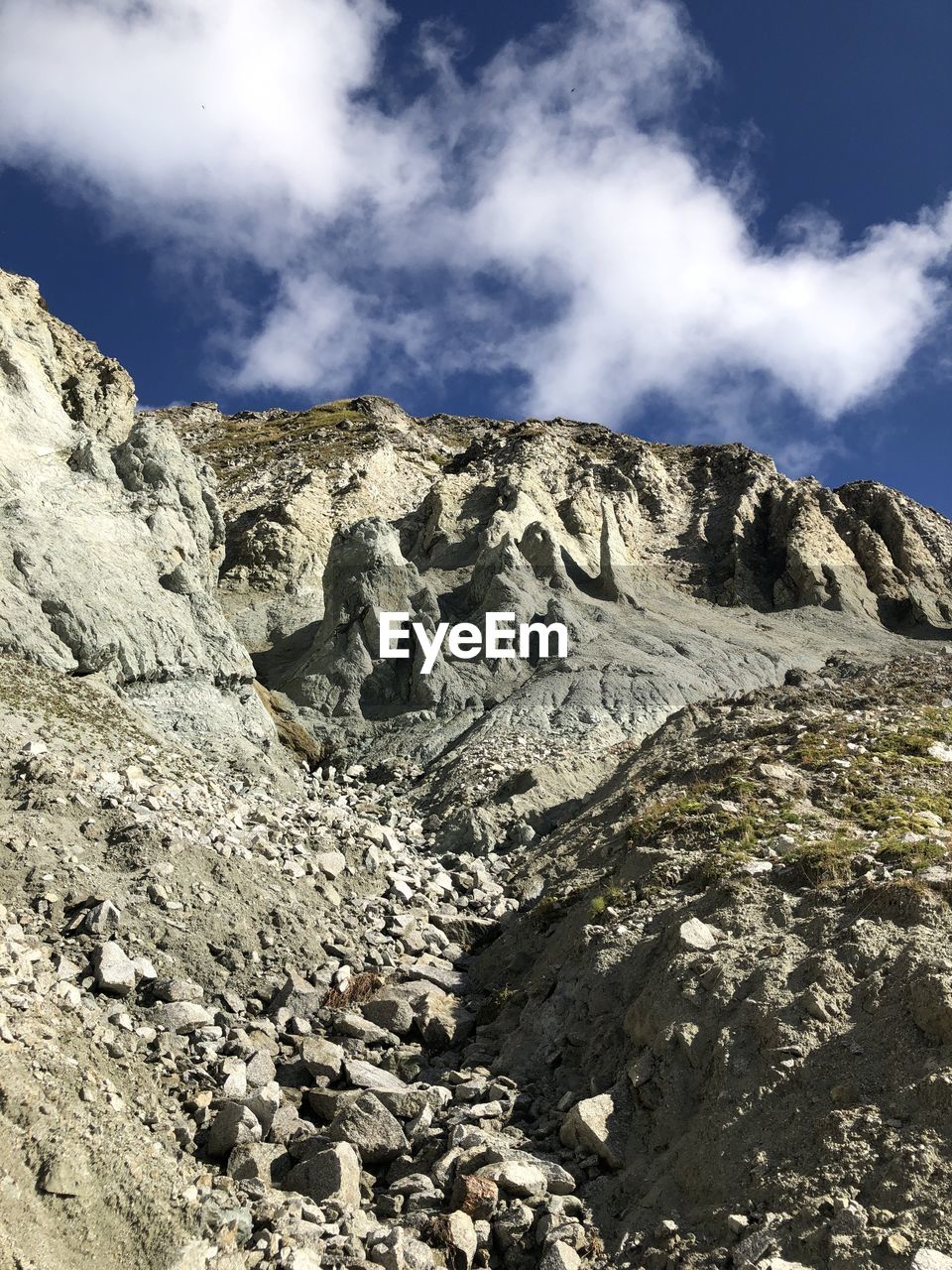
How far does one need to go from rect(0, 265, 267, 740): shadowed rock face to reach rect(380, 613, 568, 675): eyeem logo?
709 cm

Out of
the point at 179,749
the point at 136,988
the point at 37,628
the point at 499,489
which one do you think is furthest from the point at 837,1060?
the point at 499,489

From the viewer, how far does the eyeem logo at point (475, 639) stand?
33.2m

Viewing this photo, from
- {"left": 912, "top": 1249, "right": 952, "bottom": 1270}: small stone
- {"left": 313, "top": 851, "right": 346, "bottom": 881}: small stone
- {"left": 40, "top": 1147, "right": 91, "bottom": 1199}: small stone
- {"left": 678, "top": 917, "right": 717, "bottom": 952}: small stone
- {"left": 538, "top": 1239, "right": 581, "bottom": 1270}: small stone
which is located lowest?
{"left": 40, "top": 1147, "right": 91, "bottom": 1199}: small stone

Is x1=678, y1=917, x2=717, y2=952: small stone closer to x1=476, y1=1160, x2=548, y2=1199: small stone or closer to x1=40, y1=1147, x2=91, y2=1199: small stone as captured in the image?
x1=476, y1=1160, x2=548, y2=1199: small stone

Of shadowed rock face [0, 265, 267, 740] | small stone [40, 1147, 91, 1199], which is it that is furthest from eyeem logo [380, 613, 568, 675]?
small stone [40, 1147, 91, 1199]

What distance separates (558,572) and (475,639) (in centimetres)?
887

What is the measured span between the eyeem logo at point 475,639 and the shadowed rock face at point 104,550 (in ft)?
23.3

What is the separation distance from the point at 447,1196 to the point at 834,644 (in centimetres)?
4136

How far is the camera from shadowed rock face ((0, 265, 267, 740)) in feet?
74.1

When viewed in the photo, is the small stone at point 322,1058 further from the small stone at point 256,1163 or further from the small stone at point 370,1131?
the small stone at point 256,1163

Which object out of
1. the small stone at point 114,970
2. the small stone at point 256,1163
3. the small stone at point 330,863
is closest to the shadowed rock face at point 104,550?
the small stone at point 330,863

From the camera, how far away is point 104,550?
84.4ft

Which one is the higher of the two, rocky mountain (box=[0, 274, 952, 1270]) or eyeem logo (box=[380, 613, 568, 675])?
eyeem logo (box=[380, 613, 568, 675])

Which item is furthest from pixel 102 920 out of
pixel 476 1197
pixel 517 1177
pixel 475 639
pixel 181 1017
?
pixel 475 639
